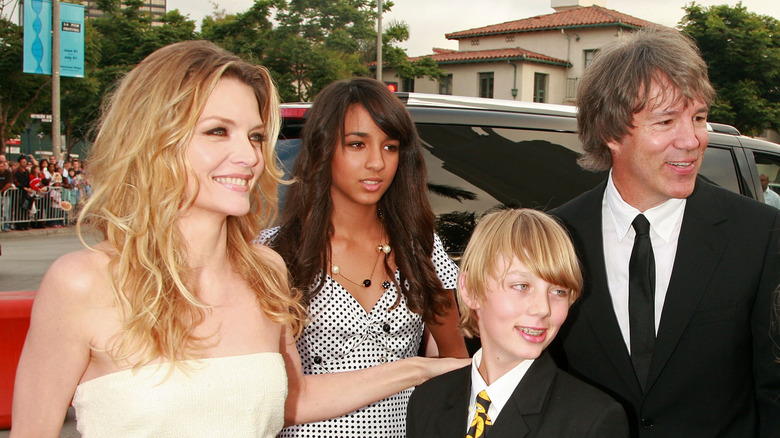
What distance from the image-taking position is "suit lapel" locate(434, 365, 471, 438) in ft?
7.02

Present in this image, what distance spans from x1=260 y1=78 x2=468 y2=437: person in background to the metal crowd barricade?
53.4 ft

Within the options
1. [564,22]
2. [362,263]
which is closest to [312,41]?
[564,22]

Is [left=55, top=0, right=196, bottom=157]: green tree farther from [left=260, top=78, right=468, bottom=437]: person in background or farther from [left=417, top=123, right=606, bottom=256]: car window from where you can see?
[left=260, top=78, right=468, bottom=437]: person in background

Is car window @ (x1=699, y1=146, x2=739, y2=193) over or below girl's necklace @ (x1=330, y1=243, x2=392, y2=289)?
over

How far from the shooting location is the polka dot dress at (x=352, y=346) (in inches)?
105

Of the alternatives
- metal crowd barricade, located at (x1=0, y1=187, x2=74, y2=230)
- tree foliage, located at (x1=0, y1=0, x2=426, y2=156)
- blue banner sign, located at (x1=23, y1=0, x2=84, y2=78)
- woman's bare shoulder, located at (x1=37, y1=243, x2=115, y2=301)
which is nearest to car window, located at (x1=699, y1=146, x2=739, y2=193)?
woman's bare shoulder, located at (x1=37, y1=243, x2=115, y2=301)

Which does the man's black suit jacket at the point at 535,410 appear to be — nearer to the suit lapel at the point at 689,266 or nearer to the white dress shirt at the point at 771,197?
the suit lapel at the point at 689,266

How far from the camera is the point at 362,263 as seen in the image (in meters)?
2.85

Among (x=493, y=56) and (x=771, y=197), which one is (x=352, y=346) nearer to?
(x=771, y=197)

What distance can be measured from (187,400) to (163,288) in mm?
320

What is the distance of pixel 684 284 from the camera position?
7.58ft

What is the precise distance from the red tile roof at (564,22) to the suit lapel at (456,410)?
4548 centimetres

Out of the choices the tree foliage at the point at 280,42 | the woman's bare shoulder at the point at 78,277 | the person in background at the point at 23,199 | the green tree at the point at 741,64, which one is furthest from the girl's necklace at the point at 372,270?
the green tree at the point at 741,64

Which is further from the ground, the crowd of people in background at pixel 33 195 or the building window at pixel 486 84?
the building window at pixel 486 84
